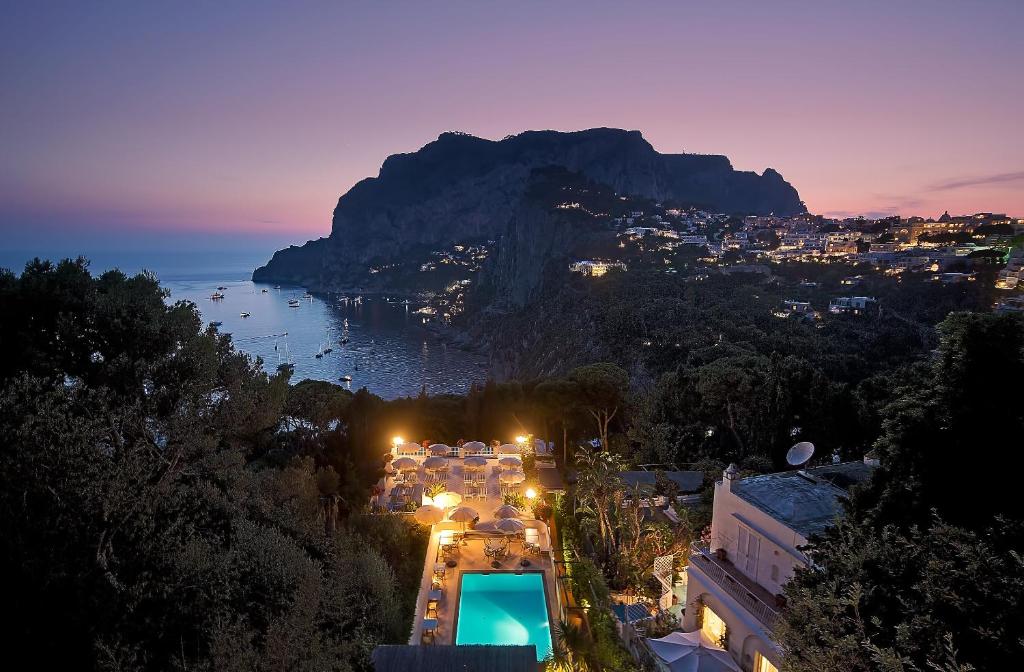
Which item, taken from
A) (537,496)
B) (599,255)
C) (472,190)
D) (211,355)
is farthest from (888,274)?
(472,190)

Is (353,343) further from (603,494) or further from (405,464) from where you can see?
(603,494)

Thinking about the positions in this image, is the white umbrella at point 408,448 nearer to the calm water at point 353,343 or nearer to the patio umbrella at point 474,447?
the patio umbrella at point 474,447

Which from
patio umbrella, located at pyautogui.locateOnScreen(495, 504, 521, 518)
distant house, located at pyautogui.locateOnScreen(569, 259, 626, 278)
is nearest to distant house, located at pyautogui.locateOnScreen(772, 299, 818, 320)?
distant house, located at pyautogui.locateOnScreen(569, 259, 626, 278)

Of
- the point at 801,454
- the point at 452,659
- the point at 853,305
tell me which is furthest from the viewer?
the point at 853,305

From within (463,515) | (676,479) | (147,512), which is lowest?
(676,479)

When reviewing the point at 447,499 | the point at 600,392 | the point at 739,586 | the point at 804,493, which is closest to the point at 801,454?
the point at 804,493

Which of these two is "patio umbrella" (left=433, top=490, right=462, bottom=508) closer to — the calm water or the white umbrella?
the white umbrella
